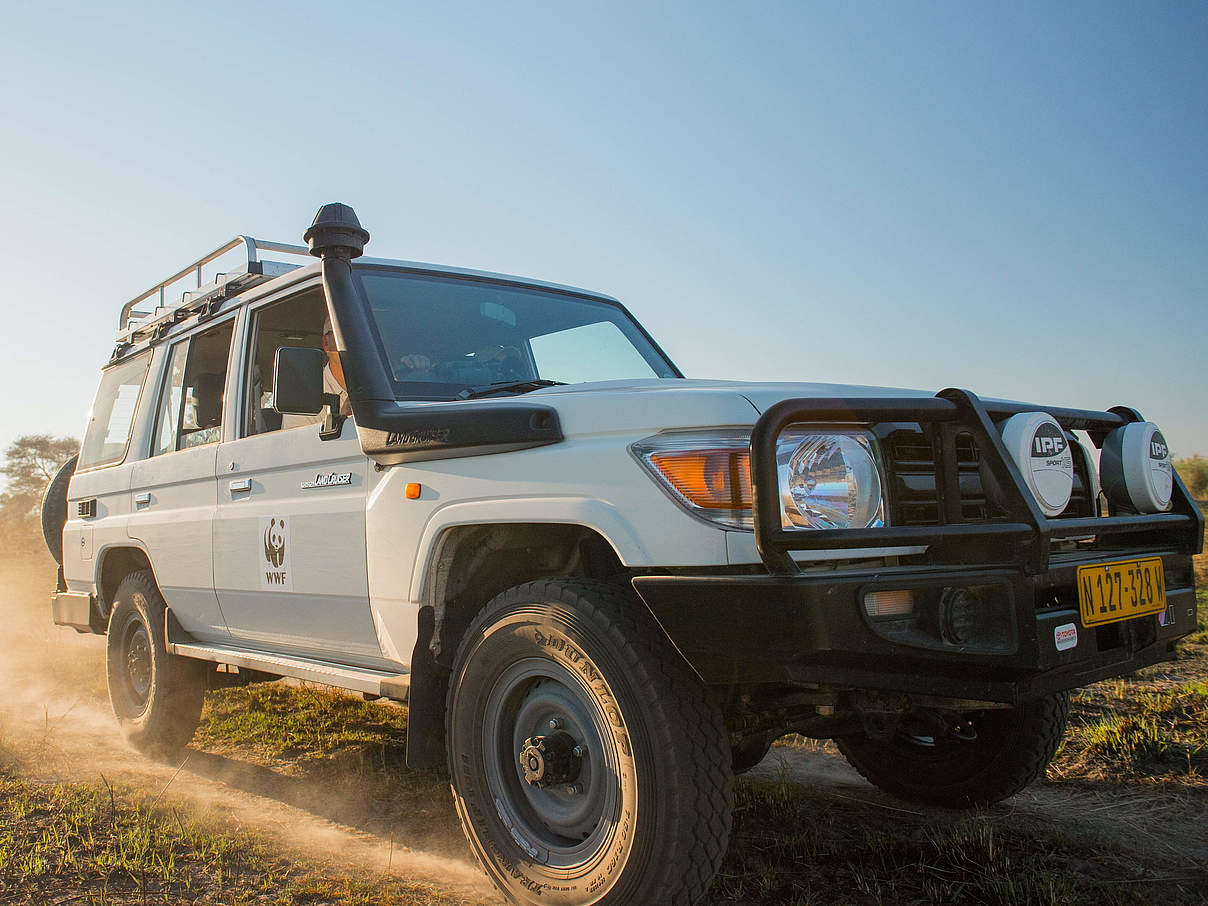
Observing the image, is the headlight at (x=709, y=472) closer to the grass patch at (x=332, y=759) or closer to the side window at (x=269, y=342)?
the grass patch at (x=332, y=759)

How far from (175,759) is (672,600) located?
11.3ft

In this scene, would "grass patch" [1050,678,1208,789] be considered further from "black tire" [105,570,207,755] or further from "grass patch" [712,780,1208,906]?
"black tire" [105,570,207,755]

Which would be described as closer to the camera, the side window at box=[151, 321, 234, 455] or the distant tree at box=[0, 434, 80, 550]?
the side window at box=[151, 321, 234, 455]

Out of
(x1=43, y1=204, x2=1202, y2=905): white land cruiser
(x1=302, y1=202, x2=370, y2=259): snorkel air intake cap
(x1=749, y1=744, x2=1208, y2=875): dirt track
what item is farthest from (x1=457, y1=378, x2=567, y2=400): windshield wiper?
(x1=749, y1=744, x2=1208, y2=875): dirt track

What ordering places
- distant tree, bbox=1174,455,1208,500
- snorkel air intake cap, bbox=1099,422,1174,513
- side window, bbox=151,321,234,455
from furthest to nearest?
distant tree, bbox=1174,455,1208,500 < side window, bbox=151,321,234,455 < snorkel air intake cap, bbox=1099,422,1174,513

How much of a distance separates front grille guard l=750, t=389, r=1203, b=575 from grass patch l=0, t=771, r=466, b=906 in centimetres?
156

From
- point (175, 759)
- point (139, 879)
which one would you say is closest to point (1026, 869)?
point (139, 879)

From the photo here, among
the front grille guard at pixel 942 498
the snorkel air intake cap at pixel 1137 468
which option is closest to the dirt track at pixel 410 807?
the snorkel air intake cap at pixel 1137 468

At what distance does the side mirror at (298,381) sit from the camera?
299 cm

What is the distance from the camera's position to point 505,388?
316cm

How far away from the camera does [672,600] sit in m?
2.16

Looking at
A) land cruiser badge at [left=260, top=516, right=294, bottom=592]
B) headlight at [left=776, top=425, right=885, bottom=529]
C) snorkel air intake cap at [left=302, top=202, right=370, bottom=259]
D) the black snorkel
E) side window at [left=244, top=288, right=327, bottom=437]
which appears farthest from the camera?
side window at [left=244, top=288, right=327, bottom=437]

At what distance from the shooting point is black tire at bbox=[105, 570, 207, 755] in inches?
178

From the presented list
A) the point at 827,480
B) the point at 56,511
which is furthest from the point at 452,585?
the point at 56,511
